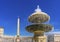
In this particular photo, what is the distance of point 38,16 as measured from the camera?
13727 millimetres

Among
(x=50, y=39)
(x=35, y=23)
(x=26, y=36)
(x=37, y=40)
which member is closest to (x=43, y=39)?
(x=37, y=40)

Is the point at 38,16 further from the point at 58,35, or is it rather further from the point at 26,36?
the point at 58,35

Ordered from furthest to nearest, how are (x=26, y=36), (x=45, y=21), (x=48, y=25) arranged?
(x=26, y=36) < (x=45, y=21) < (x=48, y=25)

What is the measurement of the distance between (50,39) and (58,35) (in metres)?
1.77

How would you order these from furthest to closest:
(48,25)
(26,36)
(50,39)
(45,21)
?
(50,39) → (26,36) → (45,21) → (48,25)

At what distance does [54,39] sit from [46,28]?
16352 millimetres

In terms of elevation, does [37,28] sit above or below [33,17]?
below

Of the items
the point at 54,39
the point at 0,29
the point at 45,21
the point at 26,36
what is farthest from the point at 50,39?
the point at 45,21

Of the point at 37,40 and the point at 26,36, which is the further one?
the point at 26,36

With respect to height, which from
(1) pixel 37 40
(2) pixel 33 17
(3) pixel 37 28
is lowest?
(1) pixel 37 40

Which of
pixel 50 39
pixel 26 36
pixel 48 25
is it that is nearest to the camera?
pixel 48 25

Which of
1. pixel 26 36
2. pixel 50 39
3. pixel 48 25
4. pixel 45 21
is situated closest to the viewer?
pixel 48 25

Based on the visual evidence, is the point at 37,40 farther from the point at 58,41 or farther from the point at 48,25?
the point at 58,41

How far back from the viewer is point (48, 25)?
13383 mm
